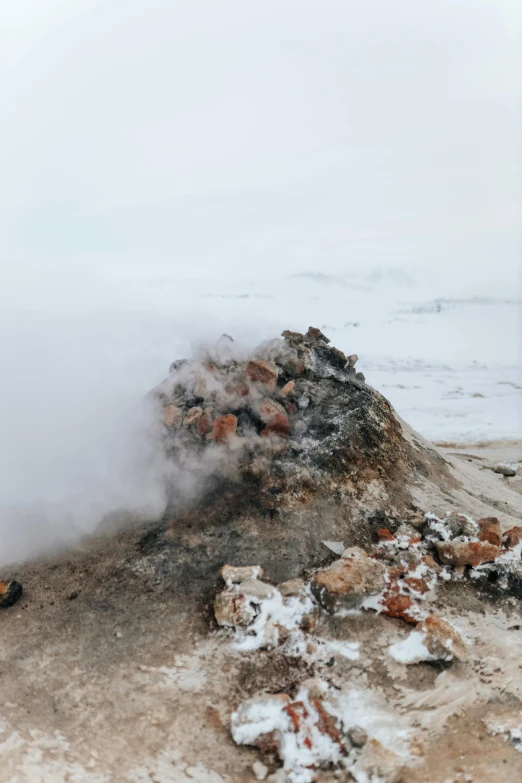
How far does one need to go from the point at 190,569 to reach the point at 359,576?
110 centimetres

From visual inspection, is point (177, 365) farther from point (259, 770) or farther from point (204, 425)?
point (259, 770)

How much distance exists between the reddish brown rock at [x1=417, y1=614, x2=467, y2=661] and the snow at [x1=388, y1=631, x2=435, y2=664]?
3 cm

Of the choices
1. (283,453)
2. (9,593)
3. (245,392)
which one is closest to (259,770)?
(9,593)

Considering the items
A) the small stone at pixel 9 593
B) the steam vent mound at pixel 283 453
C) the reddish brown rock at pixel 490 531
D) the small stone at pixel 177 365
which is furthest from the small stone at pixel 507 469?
the small stone at pixel 9 593

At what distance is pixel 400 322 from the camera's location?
20109 millimetres

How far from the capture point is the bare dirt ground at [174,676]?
2570 mm

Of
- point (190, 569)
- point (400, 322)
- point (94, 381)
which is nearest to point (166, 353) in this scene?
point (94, 381)

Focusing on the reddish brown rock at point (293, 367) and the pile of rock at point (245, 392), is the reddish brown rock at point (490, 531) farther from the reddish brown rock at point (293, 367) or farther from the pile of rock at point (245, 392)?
the reddish brown rock at point (293, 367)

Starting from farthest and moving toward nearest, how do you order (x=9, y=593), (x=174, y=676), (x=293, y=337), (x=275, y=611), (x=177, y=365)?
(x=293, y=337)
(x=177, y=365)
(x=9, y=593)
(x=275, y=611)
(x=174, y=676)

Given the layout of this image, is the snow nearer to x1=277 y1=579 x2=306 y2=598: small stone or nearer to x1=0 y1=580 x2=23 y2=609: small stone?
x1=277 y1=579 x2=306 y2=598: small stone

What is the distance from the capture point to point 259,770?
2566 mm

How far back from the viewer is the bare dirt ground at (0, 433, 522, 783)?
2.57m

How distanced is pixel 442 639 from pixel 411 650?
0.18m

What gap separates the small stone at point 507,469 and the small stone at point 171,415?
12.9ft
